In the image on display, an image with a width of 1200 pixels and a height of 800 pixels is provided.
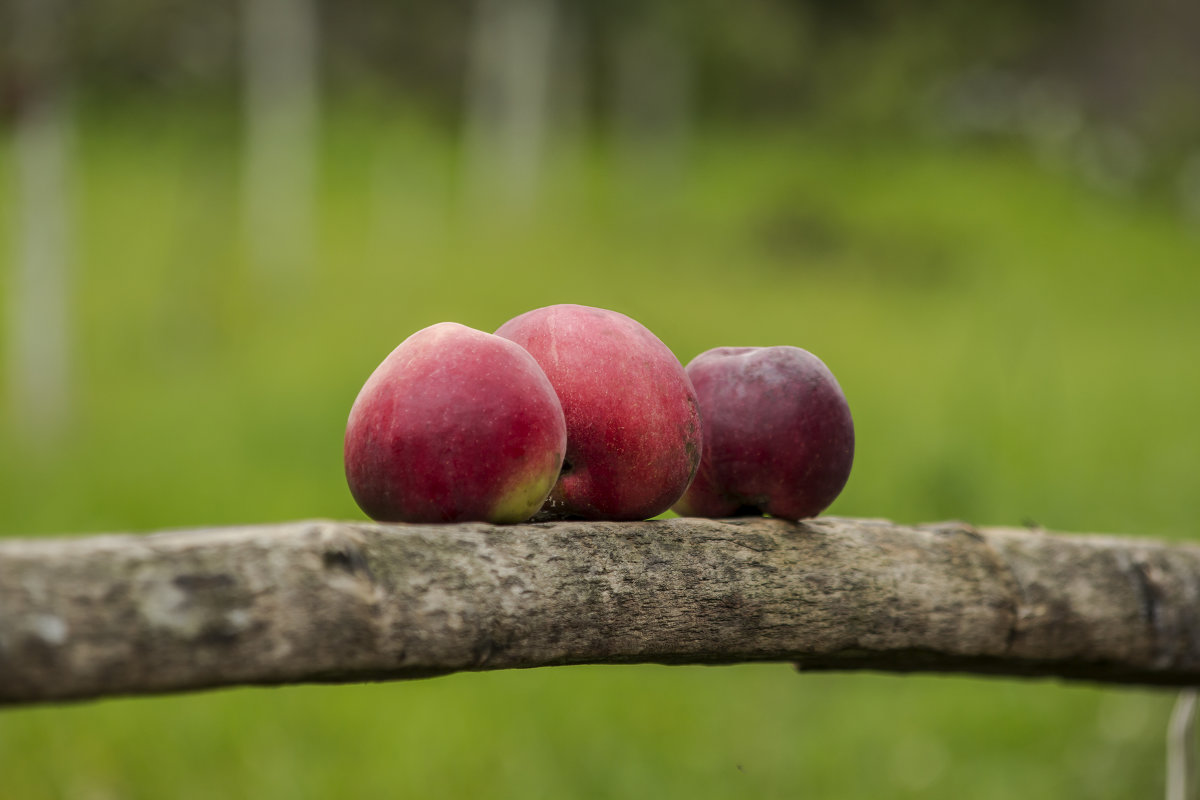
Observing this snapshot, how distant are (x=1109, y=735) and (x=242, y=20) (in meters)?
11.3

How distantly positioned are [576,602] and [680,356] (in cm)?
632

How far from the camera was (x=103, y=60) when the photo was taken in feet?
21.8

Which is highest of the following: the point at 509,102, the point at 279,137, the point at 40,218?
the point at 509,102

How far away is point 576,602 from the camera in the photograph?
1.01m

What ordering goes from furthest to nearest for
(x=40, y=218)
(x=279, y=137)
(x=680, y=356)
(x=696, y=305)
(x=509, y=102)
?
(x=509, y=102), (x=279, y=137), (x=696, y=305), (x=680, y=356), (x=40, y=218)

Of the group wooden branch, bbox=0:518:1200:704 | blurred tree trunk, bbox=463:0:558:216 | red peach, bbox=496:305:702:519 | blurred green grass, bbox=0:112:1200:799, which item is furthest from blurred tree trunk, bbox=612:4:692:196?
red peach, bbox=496:305:702:519

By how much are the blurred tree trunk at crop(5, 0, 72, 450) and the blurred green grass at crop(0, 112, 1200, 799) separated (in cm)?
25

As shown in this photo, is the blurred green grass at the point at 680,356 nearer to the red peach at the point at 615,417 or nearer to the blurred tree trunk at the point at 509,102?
the blurred tree trunk at the point at 509,102

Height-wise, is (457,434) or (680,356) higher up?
(457,434)

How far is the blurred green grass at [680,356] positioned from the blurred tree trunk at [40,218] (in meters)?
0.25

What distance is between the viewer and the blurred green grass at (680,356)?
3.10 m

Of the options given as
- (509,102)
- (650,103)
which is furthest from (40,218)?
(650,103)

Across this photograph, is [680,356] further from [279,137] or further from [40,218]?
[279,137]

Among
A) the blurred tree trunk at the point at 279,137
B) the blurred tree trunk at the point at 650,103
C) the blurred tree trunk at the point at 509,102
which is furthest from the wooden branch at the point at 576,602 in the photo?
the blurred tree trunk at the point at 650,103
